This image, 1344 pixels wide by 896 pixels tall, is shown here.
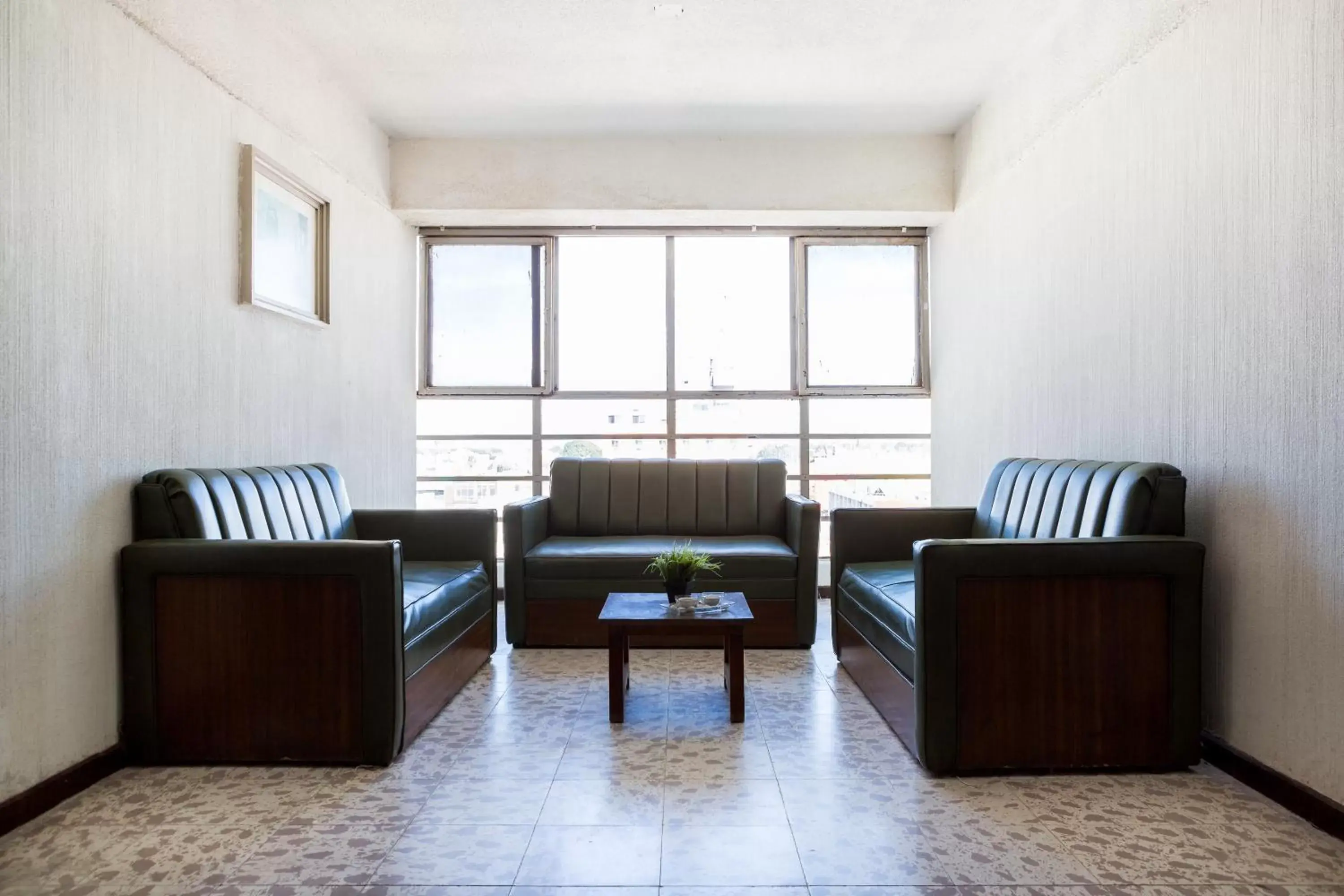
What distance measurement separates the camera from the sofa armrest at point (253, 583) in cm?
248

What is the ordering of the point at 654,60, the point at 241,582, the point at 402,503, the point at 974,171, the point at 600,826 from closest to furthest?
the point at 600,826 → the point at 241,582 → the point at 654,60 → the point at 974,171 → the point at 402,503

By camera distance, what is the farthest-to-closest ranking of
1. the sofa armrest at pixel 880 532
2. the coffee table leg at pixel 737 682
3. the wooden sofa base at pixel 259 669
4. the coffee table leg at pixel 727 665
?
1. the sofa armrest at pixel 880 532
2. the coffee table leg at pixel 727 665
3. the coffee table leg at pixel 737 682
4. the wooden sofa base at pixel 259 669

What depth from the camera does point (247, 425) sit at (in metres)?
3.29

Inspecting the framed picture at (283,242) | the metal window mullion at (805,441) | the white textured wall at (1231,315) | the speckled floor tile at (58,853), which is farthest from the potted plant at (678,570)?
the metal window mullion at (805,441)

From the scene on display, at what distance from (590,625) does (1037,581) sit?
2.32m

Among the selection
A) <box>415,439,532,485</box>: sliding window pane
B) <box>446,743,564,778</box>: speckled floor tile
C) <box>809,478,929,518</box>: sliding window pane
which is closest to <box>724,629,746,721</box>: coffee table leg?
<box>446,743,564,778</box>: speckled floor tile

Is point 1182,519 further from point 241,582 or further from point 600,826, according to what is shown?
point 241,582

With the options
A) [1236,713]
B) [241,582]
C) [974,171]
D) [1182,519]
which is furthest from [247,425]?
[974,171]

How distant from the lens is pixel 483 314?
5.55 m

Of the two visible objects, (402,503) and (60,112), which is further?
(402,503)

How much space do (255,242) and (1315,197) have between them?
148 inches

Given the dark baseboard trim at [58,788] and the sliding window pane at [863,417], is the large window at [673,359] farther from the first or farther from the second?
the dark baseboard trim at [58,788]

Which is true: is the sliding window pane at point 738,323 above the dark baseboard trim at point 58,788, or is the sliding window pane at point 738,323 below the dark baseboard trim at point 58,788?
above

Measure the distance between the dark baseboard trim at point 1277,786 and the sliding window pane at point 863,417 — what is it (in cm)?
318
